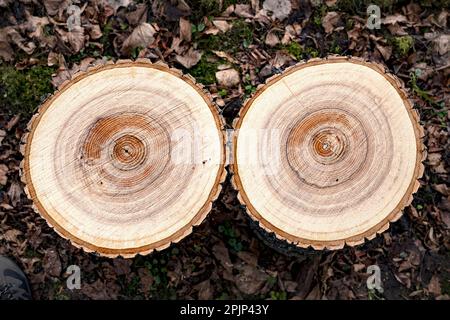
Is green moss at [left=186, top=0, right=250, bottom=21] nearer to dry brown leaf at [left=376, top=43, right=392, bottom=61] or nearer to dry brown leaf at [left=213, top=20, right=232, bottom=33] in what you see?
dry brown leaf at [left=213, top=20, right=232, bottom=33]

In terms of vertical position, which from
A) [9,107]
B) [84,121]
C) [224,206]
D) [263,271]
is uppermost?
[84,121]

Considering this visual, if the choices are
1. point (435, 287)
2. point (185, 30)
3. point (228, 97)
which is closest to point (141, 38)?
point (185, 30)

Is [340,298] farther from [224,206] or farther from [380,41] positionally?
[380,41]

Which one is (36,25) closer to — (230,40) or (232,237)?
(230,40)

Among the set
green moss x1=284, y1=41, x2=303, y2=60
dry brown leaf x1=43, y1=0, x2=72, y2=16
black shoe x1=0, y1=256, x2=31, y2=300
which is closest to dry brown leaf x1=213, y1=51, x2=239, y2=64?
green moss x1=284, y1=41, x2=303, y2=60

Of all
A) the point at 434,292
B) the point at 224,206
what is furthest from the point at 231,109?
the point at 434,292
